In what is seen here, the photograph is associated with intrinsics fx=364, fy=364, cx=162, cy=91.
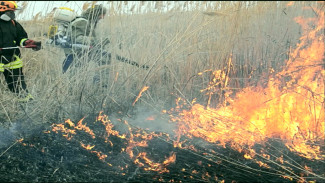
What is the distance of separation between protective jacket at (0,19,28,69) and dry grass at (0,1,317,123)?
245 mm

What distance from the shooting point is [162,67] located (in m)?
3.78

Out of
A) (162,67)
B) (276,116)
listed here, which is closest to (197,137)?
(276,116)

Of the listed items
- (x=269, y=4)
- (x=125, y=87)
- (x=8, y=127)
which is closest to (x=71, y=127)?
(x=8, y=127)

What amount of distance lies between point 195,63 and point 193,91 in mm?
298

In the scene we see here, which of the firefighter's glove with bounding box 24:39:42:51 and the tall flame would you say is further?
the firefighter's glove with bounding box 24:39:42:51

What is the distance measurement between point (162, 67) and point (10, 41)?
148 centimetres

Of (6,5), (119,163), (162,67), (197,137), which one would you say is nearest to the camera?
(119,163)

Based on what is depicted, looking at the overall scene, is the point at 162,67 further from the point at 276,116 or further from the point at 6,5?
the point at 6,5

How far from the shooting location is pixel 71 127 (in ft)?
9.71

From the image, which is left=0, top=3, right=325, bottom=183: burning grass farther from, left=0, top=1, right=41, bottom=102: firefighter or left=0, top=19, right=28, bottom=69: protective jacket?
left=0, top=19, right=28, bottom=69: protective jacket

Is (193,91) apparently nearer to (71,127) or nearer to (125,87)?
(125,87)

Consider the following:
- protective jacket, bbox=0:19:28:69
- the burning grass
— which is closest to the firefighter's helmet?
protective jacket, bbox=0:19:28:69

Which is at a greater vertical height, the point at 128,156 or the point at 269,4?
the point at 269,4

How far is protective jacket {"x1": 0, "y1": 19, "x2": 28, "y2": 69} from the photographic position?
3.28 meters
